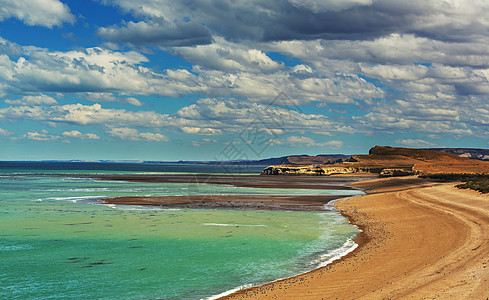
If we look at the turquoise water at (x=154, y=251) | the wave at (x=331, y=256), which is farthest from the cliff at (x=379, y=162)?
the wave at (x=331, y=256)

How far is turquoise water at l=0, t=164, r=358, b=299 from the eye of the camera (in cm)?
1478

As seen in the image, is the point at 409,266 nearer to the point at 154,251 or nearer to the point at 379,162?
the point at 154,251

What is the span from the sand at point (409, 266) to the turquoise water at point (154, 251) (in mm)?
1656

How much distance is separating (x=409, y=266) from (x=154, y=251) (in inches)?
457

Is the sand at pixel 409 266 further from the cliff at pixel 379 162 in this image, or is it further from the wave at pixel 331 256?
the cliff at pixel 379 162

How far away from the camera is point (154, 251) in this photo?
2042 cm

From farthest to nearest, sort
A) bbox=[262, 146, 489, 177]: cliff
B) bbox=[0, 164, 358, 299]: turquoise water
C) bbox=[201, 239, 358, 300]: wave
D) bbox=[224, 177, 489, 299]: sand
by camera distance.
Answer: bbox=[262, 146, 489, 177]: cliff
bbox=[0, 164, 358, 299]: turquoise water
bbox=[201, 239, 358, 300]: wave
bbox=[224, 177, 489, 299]: sand

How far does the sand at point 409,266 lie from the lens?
38.3 ft

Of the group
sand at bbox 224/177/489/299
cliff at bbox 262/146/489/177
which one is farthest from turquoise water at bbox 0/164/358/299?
cliff at bbox 262/146/489/177

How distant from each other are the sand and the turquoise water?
1656 millimetres

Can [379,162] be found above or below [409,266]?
above

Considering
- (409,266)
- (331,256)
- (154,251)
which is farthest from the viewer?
(154,251)

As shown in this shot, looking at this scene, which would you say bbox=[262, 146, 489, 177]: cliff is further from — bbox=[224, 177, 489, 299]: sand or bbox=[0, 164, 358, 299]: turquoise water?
bbox=[224, 177, 489, 299]: sand

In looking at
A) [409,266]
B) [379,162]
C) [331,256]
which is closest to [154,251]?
[331,256]
